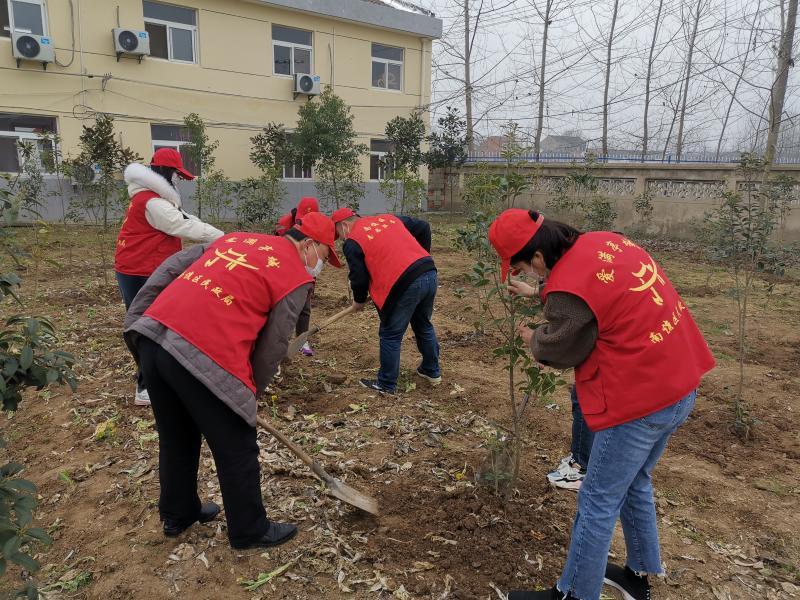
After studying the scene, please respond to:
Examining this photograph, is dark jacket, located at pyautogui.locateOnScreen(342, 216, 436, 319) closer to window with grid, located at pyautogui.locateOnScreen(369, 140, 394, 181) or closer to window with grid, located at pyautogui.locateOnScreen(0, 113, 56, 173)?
window with grid, located at pyautogui.locateOnScreen(0, 113, 56, 173)

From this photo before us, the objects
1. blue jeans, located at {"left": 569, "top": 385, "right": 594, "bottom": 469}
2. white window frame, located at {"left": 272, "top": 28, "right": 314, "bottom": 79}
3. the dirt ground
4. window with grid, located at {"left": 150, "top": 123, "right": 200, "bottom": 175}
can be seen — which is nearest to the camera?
the dirt ground

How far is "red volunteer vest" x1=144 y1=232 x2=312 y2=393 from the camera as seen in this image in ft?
7.17

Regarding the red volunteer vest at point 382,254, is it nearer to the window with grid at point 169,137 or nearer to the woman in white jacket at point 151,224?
the woman in white jacket at point 151,224

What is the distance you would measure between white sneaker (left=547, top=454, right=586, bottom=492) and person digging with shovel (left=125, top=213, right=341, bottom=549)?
1.46 meters

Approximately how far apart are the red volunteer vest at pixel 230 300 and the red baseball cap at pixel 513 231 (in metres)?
0.79

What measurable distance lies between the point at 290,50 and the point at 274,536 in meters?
16.5

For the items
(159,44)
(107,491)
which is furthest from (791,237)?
(159,44)

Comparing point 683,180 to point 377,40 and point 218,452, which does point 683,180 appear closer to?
point 377,40

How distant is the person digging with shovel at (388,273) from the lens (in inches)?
156

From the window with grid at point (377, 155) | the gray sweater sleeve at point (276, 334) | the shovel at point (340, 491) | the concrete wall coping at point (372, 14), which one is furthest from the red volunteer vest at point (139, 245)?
the window with grid at point (377, 155)

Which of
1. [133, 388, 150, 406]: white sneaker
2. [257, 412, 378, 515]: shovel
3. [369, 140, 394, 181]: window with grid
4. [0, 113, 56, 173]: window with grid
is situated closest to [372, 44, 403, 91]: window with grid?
[369, 140, 394, 181]: window with grid

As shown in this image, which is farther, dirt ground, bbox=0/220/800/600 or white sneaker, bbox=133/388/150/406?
white sneaker, bbox=133/388/150/406

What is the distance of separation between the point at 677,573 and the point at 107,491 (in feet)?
9.13

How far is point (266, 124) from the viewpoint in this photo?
16.5 metres
